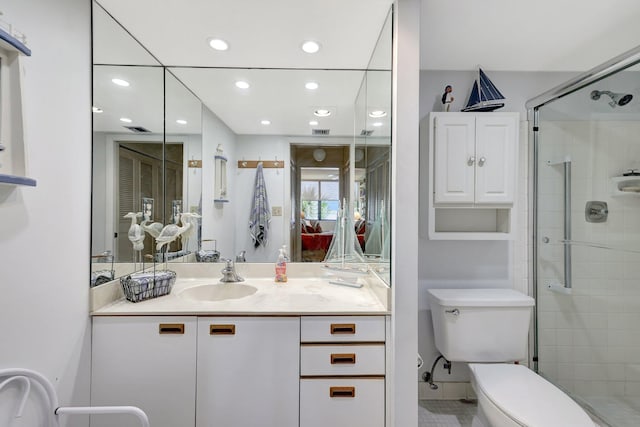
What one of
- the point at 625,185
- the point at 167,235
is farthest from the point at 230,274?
the point at 625,185

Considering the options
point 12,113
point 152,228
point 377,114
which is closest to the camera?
point 12,113

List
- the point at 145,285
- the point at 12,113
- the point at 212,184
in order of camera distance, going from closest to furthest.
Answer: the point at 12,113 < the point at 145,285 < the point at 212,184

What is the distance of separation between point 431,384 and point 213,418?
1.43 metres

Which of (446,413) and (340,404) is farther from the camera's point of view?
(446,413)

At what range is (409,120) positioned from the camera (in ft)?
4.21

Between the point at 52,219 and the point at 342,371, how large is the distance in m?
1.41

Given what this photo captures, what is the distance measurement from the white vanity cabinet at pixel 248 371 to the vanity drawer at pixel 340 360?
5cm

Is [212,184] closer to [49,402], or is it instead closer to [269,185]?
[269,185]

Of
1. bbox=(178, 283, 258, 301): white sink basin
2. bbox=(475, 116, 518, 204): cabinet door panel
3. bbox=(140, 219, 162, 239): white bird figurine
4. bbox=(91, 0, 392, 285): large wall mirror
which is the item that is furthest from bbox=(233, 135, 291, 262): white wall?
bbox=(475, 116, 518, 204): cabinet door panel

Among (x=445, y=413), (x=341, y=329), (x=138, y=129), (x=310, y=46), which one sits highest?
(x=310, y=46)

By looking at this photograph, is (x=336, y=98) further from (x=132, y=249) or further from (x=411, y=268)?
(x=132, y=249)

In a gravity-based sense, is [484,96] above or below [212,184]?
above

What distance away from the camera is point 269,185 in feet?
6.57

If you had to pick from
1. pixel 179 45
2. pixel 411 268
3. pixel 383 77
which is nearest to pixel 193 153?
pixel 179 45
